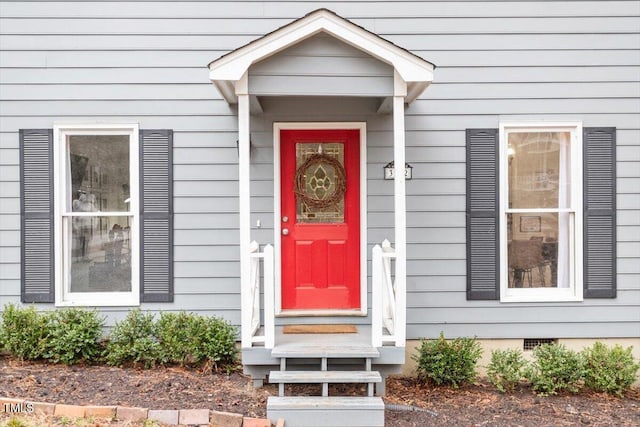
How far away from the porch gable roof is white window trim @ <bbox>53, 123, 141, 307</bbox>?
1.51 metres

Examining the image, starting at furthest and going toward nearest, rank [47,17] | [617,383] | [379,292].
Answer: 1. [47,17]
2. [617,383]
3. [379,292]

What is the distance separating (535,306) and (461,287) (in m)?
0.74

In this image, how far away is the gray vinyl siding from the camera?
464 centimetres

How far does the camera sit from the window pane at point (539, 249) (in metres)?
4.79

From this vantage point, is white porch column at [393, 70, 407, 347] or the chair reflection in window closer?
white porch column at [393, 70, 407, 347]

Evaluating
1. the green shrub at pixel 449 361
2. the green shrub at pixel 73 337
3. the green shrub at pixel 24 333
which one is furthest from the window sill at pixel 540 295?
the green shrub at pixel 24 333

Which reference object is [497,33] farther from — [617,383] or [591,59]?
[617,383]

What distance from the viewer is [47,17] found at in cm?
463

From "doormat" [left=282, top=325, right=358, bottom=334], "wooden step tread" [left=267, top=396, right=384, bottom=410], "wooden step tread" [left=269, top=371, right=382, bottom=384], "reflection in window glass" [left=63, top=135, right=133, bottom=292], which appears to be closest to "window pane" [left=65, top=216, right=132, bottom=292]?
"reflection in window glass" [left=63, top=135, right=133, bottom=292]

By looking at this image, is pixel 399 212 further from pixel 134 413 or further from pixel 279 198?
pixel 134 413

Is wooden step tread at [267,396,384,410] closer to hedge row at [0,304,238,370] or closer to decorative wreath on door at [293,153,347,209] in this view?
hedge row at [0,304,238,370]

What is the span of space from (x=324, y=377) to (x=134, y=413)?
1403mm

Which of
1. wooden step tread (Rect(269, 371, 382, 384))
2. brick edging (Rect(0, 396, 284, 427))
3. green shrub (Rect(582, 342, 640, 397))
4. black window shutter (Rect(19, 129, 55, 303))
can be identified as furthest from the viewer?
black window shutter (Rect(19, 129, 55, 303))

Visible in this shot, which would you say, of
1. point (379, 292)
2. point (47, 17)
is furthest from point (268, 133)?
point (47, 17)
